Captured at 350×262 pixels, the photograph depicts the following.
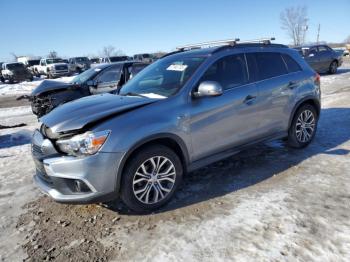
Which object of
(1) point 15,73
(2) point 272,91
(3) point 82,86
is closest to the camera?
(2) point 272,91

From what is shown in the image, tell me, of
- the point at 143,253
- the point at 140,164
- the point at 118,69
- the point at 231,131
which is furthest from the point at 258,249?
the point at 118,69

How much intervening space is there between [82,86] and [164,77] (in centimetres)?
514

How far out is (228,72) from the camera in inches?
176

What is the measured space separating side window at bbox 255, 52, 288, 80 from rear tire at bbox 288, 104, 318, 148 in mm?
809

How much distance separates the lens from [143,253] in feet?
9.97

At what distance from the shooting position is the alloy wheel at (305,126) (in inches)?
217

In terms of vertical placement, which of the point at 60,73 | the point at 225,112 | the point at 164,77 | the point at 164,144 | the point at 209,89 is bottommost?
the point at 60,73

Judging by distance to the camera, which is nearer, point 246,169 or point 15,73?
point 246,169

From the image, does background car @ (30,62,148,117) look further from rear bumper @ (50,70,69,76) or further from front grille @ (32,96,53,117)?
rear bumper @ (50,70,69,76)

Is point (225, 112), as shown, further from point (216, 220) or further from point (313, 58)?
point (313, 58)

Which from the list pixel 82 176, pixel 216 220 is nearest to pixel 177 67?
pixel 82 176

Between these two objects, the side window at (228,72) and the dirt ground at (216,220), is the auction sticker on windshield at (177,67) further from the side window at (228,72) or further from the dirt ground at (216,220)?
the dirt ground at (216,220)

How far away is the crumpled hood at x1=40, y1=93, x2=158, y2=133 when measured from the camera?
3.49 metres

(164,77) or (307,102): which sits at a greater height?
(164,77)
